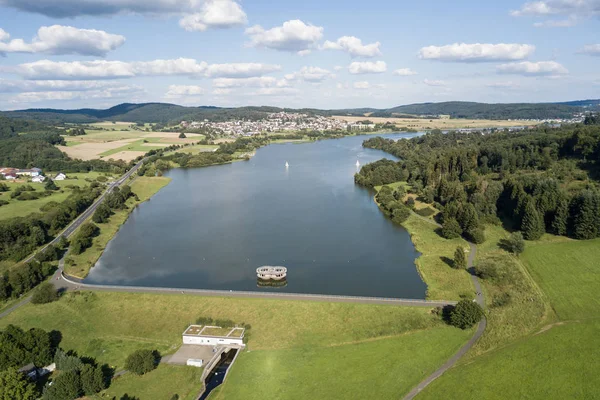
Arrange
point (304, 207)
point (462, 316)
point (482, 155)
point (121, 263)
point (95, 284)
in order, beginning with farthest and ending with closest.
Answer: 1. point (482, 155)
2. point (304, 207)
3. point (121, 263)
4. point (95, 284)
5. point (462, 316)

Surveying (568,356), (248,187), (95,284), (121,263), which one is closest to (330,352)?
(568,356)

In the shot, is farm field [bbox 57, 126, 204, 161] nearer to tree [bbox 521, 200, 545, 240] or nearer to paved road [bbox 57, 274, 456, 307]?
paved road [bbox 57, 274, 456, 307]

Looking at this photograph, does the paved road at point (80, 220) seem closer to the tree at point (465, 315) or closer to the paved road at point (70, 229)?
the paved road at point (70, 229)

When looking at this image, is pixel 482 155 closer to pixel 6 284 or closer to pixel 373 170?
pixel 373 170

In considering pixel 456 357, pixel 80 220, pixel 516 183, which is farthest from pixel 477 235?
pixel 80 220

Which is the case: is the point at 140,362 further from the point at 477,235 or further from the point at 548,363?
the point at 477,235

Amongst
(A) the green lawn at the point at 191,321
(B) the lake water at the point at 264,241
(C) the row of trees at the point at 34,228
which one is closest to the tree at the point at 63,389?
(A) the green lawn at the point at 191,321
